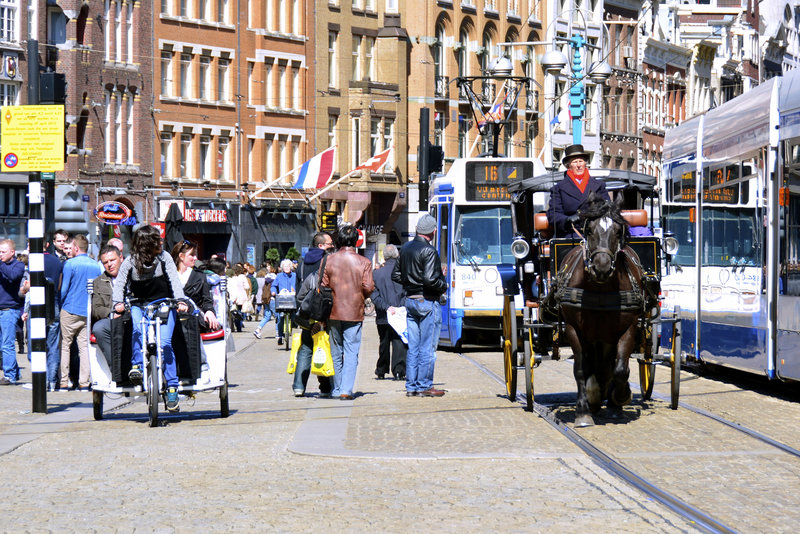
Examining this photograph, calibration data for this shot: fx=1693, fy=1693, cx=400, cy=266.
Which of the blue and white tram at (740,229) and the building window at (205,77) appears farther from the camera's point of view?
the building window at (205,77)

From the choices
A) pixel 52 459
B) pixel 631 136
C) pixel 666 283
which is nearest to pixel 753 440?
pixel 52 459

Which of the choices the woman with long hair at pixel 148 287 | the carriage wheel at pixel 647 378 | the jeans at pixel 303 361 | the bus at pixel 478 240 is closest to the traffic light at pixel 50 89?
the woman with long hair at pixel 148 287

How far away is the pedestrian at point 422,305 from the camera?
17109mm

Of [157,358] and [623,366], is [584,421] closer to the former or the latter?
[623,366]

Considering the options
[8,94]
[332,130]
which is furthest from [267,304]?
[332,130]

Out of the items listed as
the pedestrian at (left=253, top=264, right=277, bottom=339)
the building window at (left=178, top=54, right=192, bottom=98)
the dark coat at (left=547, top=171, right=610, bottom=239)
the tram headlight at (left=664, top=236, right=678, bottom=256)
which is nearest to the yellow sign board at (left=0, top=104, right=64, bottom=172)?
the dark coat at (left=547, top=171, right=610, bottom=239)

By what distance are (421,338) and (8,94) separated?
116 feet

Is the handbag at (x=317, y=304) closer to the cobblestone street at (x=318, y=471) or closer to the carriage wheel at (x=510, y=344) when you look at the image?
the cobblestone street at (x=318, y=471)

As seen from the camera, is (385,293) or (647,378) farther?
(385,293)

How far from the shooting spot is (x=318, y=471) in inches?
420

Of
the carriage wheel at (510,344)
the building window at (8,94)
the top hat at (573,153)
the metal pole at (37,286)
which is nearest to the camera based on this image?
the top hat at (573,153)

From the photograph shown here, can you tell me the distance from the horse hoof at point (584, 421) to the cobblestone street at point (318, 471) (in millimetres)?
249

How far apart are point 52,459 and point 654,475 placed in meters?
4.17

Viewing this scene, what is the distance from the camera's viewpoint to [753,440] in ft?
40.9
